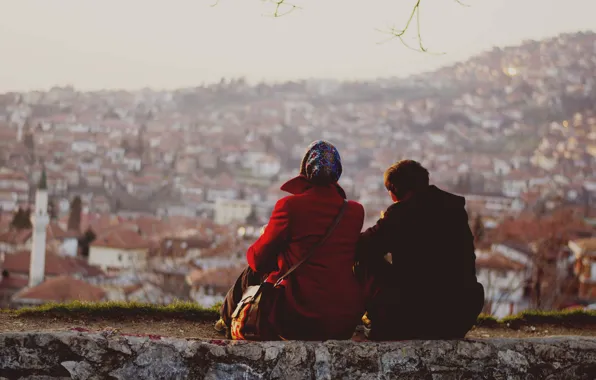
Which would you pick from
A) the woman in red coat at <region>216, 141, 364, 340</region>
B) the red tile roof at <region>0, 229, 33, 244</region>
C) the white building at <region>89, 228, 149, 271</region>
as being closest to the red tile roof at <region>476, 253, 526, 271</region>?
the white building at <region>89, 228, 149, 271</region>

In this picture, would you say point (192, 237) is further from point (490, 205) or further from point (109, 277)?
point (490, 205)

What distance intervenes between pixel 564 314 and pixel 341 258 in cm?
228

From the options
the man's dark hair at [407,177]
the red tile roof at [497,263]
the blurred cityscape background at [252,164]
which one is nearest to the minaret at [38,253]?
the blurred cityscape background at [252,164]

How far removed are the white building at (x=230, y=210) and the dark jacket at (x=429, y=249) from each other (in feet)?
225

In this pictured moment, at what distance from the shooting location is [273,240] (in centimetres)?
308

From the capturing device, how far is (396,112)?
119250 mm

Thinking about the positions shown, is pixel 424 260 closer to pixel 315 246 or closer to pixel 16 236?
pixel 315 246

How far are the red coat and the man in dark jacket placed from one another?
13cm

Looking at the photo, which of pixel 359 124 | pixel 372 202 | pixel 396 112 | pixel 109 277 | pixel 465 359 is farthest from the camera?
pixel 396 112

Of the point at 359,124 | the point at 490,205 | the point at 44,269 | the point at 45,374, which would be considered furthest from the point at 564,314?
the point at 359,124

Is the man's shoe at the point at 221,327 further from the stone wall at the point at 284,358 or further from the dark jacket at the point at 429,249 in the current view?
the dark jacket at the point at 429,249

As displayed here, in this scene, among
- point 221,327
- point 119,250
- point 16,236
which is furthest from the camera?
point 16,236

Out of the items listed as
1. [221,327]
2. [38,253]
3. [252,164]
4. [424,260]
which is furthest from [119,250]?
[252,164]

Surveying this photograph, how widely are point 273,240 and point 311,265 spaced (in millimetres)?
186
